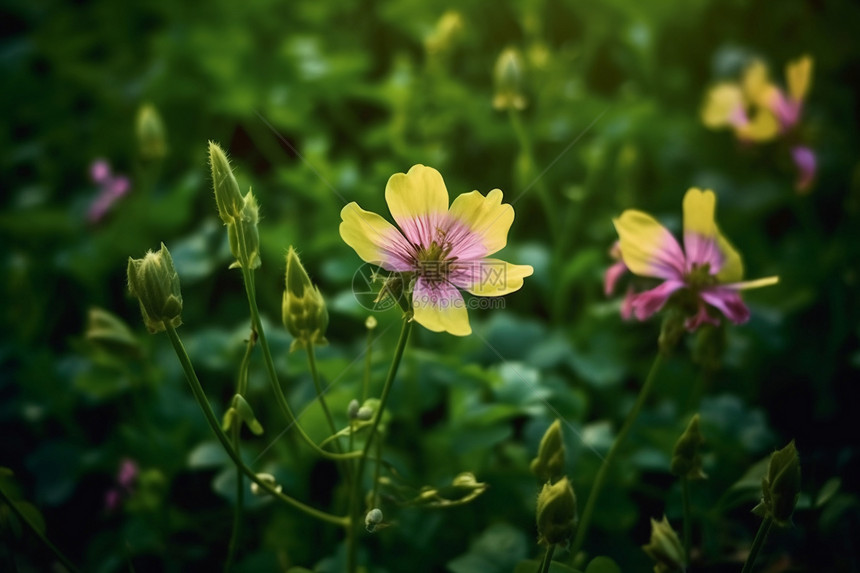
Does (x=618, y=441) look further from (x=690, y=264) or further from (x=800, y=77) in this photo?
(x=800, y=77)

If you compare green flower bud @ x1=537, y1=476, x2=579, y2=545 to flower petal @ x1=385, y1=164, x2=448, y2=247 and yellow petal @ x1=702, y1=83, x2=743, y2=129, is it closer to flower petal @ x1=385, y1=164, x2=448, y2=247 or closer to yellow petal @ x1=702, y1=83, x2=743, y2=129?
flower petal @ x1=385, y1=164, x2=448, y2=247

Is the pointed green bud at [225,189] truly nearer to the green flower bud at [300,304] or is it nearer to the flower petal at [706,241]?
the green flower bud at [300,304]

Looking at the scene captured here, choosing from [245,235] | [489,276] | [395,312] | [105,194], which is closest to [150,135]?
[105,194]

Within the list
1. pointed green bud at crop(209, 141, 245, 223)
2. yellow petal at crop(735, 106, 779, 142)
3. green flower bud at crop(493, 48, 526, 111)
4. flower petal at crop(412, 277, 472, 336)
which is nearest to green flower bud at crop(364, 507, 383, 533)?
flower petal at crop(412, 277, 472, 336)

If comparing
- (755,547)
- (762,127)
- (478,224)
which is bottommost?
(755,547)

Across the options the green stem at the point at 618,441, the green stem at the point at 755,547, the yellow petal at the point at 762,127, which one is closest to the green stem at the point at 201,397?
the green stem at the point at 618,441

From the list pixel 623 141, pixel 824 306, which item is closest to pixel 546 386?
pixel 824 306
